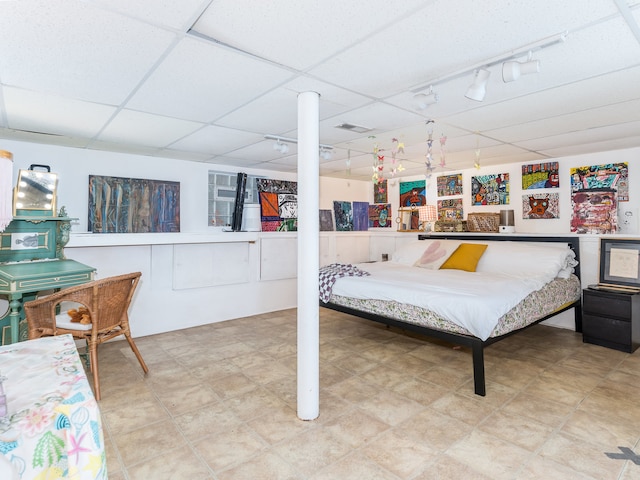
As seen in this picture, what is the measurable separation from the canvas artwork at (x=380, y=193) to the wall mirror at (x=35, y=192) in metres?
4.73

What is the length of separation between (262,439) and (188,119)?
2.47 metres

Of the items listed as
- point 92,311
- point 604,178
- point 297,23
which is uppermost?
point 297,23

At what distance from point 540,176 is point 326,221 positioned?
3153mm

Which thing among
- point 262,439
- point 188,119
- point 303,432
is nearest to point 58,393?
point 262,439

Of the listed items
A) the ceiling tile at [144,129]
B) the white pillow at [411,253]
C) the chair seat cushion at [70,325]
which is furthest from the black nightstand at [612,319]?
the chair seat cushion at [70,325]

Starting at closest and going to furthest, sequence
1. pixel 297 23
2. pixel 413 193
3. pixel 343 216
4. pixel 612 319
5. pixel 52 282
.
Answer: pixel 297 23, pixel 52 282, pixel 612 319, pixel 413 193, pixel 343 216

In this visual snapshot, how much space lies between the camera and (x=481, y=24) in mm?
1627

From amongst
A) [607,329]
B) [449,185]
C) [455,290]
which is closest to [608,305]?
[607,329]

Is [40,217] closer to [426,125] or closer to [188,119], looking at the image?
[188,119]

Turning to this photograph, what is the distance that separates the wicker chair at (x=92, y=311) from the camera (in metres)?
2.61

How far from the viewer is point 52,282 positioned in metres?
2.77

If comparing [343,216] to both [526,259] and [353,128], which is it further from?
[353,128]

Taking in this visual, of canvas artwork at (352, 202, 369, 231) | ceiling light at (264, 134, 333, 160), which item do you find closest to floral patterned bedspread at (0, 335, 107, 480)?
ceiling light at (264, 134, 333, 160)

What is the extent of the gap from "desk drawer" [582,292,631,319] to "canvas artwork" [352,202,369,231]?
3.58m
